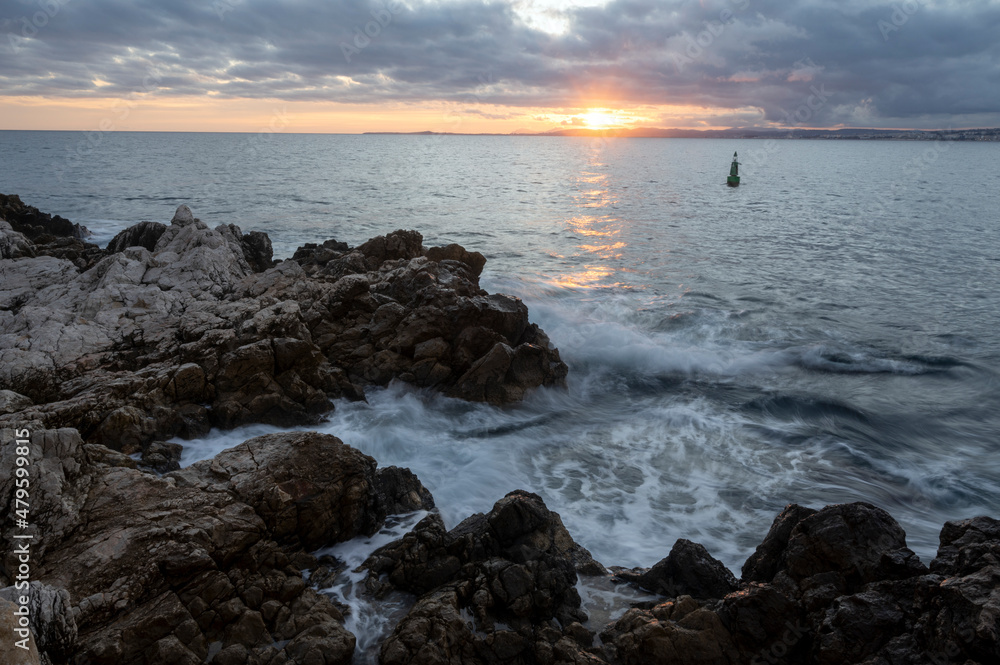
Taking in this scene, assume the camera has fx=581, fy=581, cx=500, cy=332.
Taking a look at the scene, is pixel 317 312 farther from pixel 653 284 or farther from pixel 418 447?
pixel 653 284

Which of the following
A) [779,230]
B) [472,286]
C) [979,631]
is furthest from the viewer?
[779,230]

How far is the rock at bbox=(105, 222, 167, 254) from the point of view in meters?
19.8

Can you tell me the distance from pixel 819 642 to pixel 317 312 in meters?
12.5

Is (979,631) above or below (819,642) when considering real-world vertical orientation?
above

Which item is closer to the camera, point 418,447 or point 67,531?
point 67,531

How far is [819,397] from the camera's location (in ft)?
46.9

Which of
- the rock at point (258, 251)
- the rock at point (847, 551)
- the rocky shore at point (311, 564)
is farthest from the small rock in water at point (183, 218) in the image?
the rock at point (847, 551)

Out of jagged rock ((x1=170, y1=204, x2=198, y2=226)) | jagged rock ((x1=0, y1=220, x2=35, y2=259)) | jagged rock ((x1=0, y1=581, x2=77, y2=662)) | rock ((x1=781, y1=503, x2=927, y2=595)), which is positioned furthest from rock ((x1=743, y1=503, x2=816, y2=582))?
jagged rock ((x1=0, y1=220, x2=35, y2=259))

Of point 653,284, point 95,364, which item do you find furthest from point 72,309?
point 653,284

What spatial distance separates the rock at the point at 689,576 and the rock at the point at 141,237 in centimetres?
1913

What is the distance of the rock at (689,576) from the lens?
7.18 meters

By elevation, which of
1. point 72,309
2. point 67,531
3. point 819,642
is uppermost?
point 72,309

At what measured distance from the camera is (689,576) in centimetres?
731

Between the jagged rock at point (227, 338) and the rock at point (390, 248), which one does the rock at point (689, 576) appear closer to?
the jagged rock at point (227, 338)
